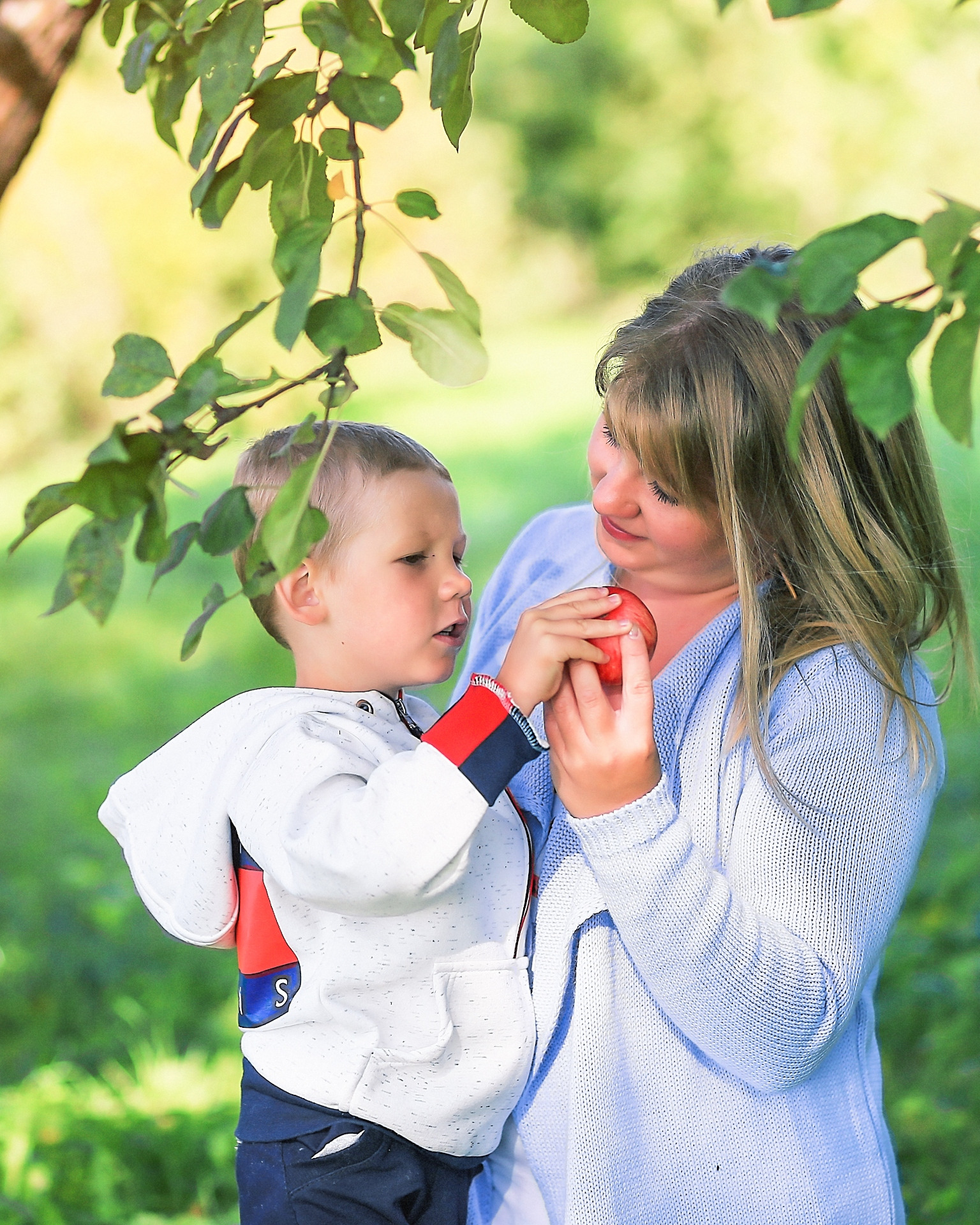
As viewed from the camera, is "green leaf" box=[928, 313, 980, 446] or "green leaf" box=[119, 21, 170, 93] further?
"green leaf" box=[119, 21, 170, 93]

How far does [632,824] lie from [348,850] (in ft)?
0.96

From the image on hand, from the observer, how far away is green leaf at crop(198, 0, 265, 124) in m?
0.98

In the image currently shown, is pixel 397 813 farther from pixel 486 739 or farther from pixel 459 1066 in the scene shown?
pixel 459 1066

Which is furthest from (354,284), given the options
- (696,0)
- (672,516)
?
(696,0)

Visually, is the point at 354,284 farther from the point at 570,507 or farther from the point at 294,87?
the point at 570,507

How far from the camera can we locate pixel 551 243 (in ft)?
61.3

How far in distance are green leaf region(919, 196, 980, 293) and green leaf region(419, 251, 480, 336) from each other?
13.8 inches

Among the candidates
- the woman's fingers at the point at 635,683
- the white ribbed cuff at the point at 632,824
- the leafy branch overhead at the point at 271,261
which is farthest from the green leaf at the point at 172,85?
the white ribbed cuff at the point at 632,824

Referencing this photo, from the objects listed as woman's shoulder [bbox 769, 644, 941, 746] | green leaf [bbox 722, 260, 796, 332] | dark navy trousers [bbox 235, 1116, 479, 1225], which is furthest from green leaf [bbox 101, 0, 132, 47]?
dark navy trousers [bbox 235, 1116, 479, 1225]

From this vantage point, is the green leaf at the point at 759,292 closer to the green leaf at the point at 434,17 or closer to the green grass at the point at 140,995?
the green leaf at the point at 434,17

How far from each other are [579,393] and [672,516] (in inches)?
395

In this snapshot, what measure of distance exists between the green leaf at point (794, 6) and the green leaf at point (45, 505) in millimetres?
580

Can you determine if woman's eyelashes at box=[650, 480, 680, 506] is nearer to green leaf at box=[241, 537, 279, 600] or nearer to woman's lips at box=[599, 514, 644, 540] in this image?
woman's lips at box=[599, 514, 644, 540]

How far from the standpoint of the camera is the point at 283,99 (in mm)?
1069
